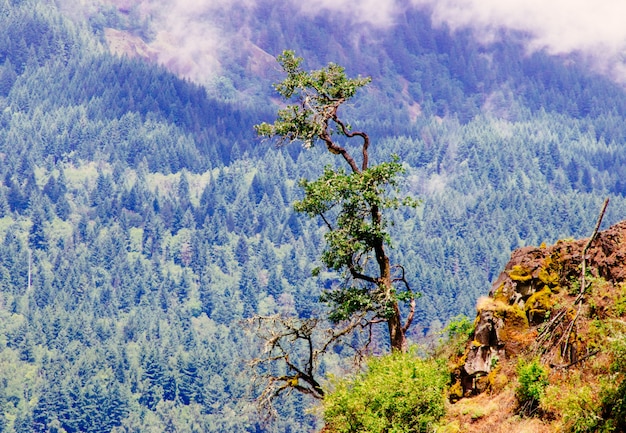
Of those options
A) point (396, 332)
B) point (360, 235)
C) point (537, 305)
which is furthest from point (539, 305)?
point (360, 235)

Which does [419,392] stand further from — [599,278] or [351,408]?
[599,278]

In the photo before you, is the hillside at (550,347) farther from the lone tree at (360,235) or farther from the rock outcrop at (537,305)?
the lone tree at (360,235)

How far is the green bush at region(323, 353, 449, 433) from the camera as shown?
1243 inches

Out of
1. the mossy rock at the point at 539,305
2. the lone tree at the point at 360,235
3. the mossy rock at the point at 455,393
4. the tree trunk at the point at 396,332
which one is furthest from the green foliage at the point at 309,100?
the mossy rock at the point at 455,393

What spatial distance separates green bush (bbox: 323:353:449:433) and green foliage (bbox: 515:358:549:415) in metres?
2.77

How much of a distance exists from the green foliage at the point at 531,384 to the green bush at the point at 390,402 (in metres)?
2.77

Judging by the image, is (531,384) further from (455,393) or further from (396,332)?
(396,332)

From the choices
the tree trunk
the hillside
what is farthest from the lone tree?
the hillside

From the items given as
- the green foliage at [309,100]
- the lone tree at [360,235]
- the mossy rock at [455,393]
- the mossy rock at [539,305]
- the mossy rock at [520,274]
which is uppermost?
the green foliage at [309,100]

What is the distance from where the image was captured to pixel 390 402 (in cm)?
3161

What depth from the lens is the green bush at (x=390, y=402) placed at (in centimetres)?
3158

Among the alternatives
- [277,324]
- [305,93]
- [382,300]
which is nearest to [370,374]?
[382,300]

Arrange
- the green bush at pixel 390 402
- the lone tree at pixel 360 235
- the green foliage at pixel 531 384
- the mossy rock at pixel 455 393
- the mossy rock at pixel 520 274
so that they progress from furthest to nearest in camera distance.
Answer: the lone tree at pixel 360 235
the mossy rock at pixel 520 274
the mossy rock at pixel 455 393
the green bush at pixel 390 402
the green foliage at pixel 531 384

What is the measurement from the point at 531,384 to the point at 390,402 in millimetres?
4038
